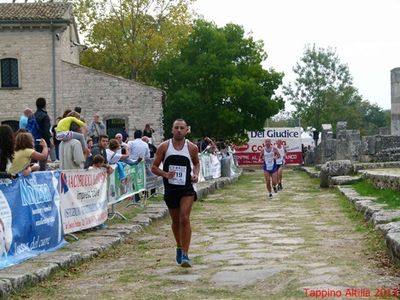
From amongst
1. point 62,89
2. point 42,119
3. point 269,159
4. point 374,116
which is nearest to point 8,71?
point 62,89

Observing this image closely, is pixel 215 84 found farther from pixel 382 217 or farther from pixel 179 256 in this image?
pixel 179 256

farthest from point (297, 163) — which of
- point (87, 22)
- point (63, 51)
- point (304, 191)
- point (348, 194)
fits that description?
point (348, 194)

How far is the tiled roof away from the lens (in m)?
37.5

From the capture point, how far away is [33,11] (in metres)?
38.4

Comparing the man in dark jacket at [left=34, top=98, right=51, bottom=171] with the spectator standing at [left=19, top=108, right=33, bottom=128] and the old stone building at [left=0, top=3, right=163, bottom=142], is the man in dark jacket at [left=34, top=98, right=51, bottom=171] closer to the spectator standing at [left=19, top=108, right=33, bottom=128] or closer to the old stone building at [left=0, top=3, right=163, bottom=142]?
the spectator standing at [left=19, top=108, right=33, bottom=128]

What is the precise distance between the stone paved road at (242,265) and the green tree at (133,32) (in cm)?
3701

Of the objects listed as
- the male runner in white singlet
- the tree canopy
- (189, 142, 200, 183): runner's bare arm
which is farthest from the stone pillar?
the tree canopy

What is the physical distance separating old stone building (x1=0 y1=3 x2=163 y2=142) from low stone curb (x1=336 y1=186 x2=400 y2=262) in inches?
849

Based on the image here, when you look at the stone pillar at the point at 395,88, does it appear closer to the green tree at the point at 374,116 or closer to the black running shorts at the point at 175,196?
the black running shorts at the point at 175,196

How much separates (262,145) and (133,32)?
11675 millimetres

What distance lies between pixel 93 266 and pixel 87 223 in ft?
7.96

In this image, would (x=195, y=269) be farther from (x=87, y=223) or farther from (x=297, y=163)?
(x=297, y=163)

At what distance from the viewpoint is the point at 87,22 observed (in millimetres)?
52281

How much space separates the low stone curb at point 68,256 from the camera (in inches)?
313
